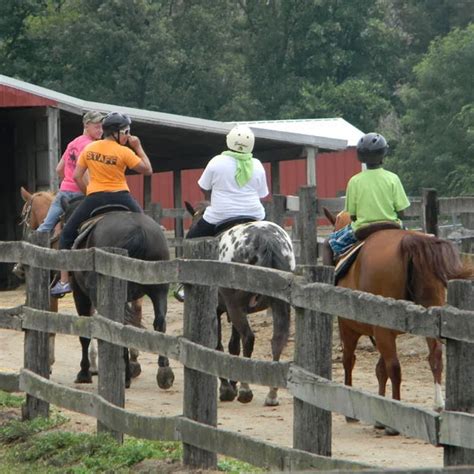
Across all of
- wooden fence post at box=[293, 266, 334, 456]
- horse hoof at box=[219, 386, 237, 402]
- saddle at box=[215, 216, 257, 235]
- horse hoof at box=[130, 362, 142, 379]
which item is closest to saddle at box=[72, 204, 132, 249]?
saddle at box=[215, 216, 257, 235]

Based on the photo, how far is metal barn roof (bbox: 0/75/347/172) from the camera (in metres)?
23.9

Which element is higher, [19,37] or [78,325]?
[19,37]

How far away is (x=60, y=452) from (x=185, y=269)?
182cm

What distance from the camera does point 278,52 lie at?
65.7 metres

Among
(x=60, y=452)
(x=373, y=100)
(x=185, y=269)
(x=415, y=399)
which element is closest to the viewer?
(x=185, y=269)

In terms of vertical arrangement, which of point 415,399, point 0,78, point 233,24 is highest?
point 233,24

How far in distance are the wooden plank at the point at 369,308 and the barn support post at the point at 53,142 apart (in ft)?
55.3

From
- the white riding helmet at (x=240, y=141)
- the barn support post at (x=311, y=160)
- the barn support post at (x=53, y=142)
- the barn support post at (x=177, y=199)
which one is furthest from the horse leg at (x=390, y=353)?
the barn support post at (x=311, y=160)

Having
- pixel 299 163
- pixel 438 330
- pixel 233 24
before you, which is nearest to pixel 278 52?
pixel 233 24

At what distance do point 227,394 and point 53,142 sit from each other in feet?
41.9

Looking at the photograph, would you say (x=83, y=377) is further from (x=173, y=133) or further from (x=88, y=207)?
(x=173, y=133)

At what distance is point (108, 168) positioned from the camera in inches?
513

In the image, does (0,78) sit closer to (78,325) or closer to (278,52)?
(78,325)

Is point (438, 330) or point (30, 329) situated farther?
point (30, 329)
